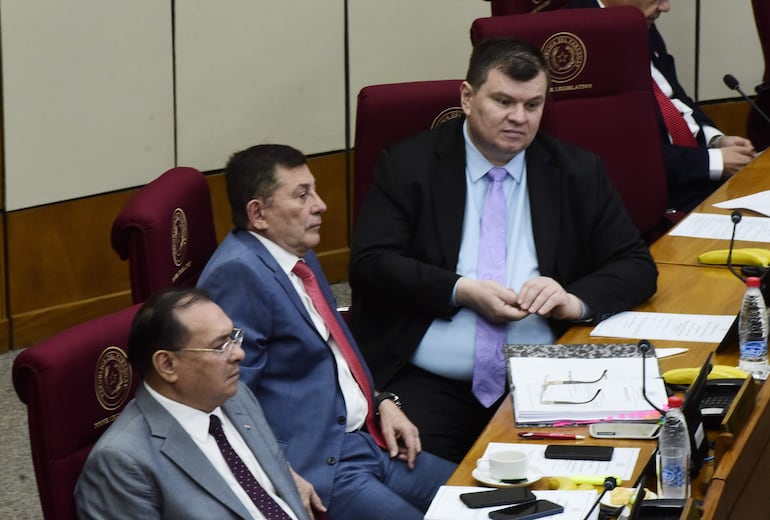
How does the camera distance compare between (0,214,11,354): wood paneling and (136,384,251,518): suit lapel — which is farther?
(0,214,11,354): wood paneling

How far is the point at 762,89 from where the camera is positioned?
5.24 m

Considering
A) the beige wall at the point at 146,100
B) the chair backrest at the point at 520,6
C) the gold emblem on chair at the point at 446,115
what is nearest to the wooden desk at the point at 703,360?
the gold emblem on chair at the point at 446,115

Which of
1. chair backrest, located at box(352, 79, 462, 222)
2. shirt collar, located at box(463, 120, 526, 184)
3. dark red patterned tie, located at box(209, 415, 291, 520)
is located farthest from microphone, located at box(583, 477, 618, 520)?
chair backrest, located at box(352, 79, 462, 222)

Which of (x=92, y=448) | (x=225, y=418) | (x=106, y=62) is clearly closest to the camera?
(x=92, y=448)

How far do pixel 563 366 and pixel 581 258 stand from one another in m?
0.63

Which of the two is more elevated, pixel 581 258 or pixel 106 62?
pixel 106 62

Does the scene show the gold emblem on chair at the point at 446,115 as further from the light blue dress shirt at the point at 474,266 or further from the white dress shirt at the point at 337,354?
the white dress shirt at the point at 337,354

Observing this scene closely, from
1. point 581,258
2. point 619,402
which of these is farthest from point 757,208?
point 619,402

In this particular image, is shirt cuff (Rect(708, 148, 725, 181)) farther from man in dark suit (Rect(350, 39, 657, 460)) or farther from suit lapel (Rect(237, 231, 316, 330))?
suit lapel (Rect(237, 231, 316, 330))

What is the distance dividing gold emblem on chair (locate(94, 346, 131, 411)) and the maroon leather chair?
3.51 m

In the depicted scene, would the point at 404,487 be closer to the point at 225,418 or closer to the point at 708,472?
the point at 225,418

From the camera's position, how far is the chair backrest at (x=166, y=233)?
2.74 meters

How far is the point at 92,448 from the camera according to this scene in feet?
7.43

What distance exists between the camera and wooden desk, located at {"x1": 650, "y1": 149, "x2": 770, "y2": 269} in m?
3.60
